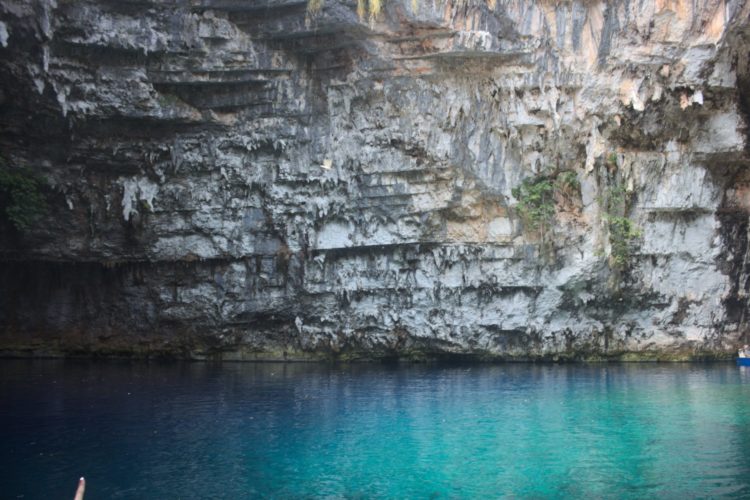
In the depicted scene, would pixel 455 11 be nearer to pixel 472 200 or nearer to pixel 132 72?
pixel 472 200

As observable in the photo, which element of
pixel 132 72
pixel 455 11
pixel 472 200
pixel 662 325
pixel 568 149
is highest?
pixel 455 11

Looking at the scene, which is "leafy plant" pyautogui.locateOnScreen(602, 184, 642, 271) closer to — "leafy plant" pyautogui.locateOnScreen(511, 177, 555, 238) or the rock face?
the rock face

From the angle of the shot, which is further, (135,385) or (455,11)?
(455,11)

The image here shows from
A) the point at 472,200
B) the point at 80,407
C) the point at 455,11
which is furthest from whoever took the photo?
the point at 472,200

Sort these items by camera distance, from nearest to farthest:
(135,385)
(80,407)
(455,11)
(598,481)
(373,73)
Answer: (598,481) < (80,407) < (135,385) < (455,11) < (373,73)

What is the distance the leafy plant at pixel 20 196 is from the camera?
23.7 metres

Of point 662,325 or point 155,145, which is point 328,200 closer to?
point 155,145

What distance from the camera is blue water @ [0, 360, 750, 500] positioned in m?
10.3

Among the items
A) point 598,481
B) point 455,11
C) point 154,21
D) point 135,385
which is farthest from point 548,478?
point 154,21

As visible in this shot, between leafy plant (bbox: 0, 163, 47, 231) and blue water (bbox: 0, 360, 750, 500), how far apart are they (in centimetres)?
564

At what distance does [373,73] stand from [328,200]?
201 inches

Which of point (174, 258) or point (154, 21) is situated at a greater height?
point (154, 21)

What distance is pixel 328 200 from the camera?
26422mm

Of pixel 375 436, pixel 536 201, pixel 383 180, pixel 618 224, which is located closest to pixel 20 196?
pixel 383 180
